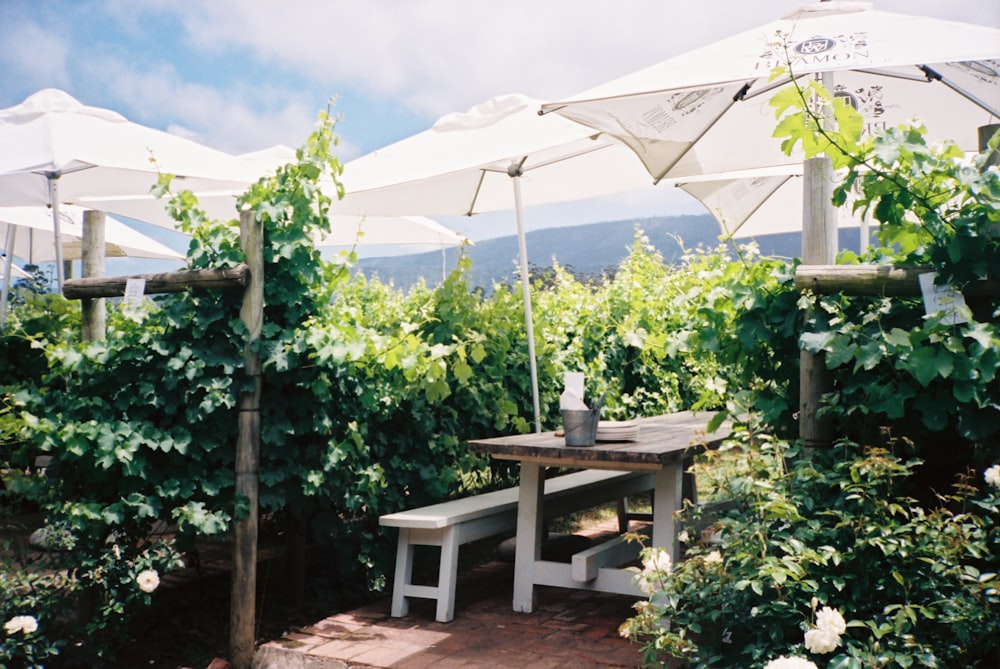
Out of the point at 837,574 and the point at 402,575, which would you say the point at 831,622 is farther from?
the point at 402,575

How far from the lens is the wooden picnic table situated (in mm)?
3619

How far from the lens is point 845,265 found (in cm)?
292

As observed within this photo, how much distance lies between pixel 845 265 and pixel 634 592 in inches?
68.8

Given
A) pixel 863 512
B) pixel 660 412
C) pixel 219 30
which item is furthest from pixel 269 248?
pixel 219 30

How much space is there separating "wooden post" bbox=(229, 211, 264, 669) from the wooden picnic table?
3.23 feet

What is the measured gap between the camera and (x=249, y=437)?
151 inches

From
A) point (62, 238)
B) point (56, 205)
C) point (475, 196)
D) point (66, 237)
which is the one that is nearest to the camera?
point (56, 205)

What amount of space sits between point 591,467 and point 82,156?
381 centimetres

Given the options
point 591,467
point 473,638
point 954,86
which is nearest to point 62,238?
point 473,638

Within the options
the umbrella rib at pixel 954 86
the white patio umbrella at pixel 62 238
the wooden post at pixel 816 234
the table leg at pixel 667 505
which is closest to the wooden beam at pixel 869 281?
the wooden post at pixel 816 234

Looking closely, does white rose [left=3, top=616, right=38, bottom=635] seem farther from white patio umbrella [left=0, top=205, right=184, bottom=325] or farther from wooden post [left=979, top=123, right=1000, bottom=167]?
white patio umbrella [left=0, top=205, right=184, bottom=325]

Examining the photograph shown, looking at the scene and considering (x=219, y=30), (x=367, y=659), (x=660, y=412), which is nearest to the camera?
(x=367, y=659)

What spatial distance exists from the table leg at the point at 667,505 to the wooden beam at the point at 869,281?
3.81ft

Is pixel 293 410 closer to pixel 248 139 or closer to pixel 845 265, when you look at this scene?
pixel 845 265
